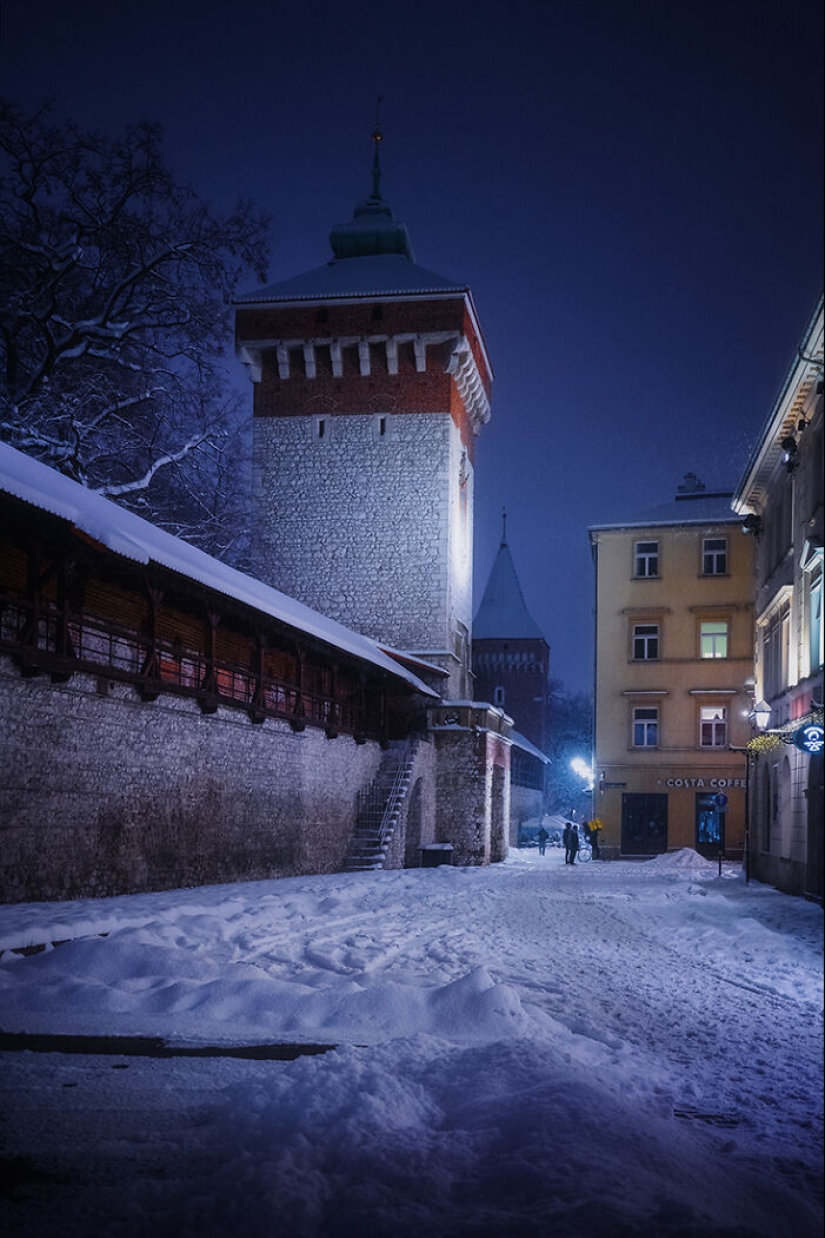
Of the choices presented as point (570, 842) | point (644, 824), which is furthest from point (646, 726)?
point (570, 842)

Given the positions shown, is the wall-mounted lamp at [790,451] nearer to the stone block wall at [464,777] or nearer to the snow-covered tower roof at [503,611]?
the stone block wall at [464,777]

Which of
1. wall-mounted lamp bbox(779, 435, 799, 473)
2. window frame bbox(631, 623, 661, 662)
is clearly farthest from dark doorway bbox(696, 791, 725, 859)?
wall-mounted lamp bbox(779, 435, 799, 473)

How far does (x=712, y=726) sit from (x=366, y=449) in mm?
15245

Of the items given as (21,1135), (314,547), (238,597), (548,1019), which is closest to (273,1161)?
(21,1135)

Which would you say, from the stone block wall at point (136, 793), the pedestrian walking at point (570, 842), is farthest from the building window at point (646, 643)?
the stone block wall at point (136, 793)

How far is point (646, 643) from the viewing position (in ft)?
122

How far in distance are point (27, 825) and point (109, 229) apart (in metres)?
13.3

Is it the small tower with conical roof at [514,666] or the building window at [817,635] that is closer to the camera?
the building window at [817,635]

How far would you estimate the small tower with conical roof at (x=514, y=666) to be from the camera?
235 feet

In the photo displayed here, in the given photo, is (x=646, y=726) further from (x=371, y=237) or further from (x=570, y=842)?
(x=371, y=237)

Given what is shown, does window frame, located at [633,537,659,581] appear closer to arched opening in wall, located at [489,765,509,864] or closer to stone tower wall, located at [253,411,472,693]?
stone tower wall, located at [253,411,472,693]

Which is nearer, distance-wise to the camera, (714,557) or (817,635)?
(817,635)

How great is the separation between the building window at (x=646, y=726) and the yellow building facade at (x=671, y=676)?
0.03m

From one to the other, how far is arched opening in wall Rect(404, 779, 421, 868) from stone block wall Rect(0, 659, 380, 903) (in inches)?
253
